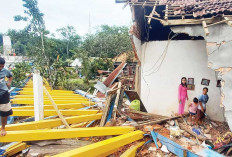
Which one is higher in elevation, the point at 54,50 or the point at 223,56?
the point at 54,50

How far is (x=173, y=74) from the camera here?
6.89 metres

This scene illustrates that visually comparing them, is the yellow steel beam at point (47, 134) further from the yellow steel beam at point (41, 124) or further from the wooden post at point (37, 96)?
the wooden post at point (37, 96)

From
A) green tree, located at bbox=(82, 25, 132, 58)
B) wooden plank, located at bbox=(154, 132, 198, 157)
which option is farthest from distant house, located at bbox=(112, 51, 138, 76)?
wooden plank, located at bbox=(154, 132, 198, 157)

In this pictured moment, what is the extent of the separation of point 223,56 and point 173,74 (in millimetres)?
2691

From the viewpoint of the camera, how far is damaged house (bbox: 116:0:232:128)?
4266mm

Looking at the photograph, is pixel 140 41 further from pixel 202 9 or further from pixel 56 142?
pixel 56 142

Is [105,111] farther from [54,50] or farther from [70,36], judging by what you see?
[70,36]

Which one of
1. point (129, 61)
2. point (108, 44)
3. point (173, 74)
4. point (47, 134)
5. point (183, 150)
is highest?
point (108, 44)

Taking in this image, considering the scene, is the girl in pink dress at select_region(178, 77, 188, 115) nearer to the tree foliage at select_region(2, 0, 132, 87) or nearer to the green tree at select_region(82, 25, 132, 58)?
the tree foliage at select_region(2, 0, 132, 87)

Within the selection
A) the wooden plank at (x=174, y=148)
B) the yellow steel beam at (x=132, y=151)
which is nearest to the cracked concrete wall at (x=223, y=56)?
the wooden plank at (x=174, y=148)

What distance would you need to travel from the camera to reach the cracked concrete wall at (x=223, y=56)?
4070 millimetres

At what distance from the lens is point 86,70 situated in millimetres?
16156

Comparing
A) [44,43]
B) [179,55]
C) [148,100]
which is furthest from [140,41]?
[44,43]

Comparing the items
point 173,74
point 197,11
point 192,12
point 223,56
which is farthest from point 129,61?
point 223,56
